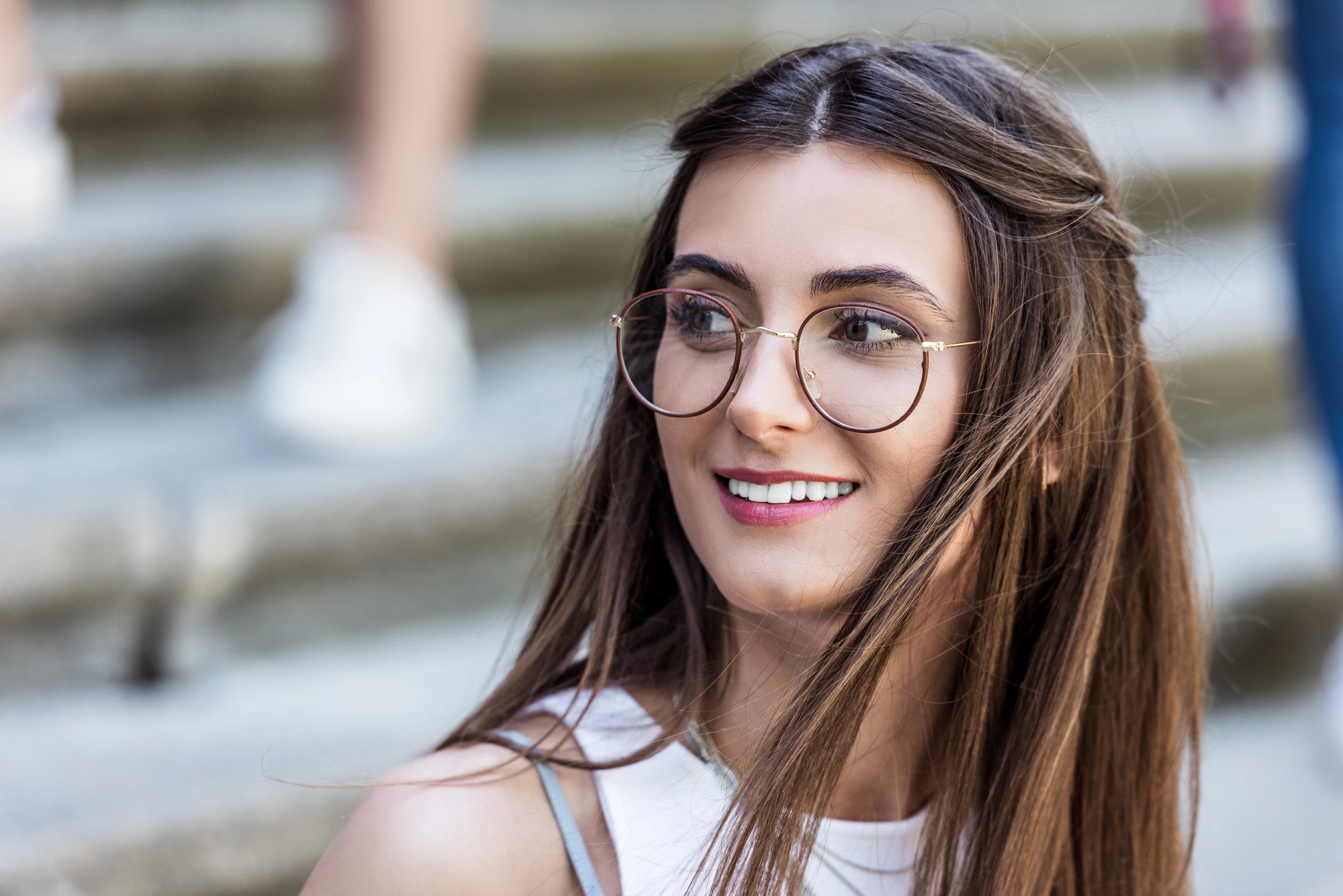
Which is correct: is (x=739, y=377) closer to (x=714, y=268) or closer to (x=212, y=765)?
(x=714, y=268)

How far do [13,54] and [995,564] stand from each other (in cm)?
210

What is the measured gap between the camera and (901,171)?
1.15m

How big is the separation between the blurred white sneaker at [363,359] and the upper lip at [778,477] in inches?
50.7

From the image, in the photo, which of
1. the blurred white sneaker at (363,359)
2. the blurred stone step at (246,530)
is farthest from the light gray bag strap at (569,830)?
the blurred white sneaker at (363,359)

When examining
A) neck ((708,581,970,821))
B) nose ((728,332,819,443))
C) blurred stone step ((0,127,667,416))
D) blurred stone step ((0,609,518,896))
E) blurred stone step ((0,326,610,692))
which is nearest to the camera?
nose ((728,332,819,443))

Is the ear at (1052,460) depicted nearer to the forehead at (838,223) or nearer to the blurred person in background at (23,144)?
the forehead at (838,223)

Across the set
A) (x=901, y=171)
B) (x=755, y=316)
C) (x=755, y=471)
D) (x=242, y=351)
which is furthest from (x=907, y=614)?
(x=242, y=351)

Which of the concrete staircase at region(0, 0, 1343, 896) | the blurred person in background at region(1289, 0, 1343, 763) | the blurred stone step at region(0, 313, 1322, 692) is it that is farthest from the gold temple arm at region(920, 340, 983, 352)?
the blurred person in background at region(1289, 0, 1343, 763)

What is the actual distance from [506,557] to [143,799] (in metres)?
0.81

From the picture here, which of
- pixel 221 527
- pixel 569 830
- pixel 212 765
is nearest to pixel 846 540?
pixel 569 830

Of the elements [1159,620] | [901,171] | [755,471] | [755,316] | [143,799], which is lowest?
[143,799]

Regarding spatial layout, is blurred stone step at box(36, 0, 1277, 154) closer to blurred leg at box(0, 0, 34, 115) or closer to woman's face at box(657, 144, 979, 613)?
blurred leg at box(0, 0, 34, 115)

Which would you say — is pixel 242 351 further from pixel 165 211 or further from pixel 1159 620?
pixel 1159 620

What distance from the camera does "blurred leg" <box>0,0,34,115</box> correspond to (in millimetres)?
2268
